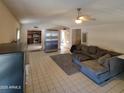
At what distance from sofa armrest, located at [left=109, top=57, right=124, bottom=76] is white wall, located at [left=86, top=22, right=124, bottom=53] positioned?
0.88m

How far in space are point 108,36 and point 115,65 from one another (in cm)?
206

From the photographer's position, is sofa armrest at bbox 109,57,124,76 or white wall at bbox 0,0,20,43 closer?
white wall at bbox 0,0,20,43

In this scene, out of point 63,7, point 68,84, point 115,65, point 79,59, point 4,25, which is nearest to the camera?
point 4,25

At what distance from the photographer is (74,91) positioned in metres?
3.01

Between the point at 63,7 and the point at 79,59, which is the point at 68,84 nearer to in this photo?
the point at 79,59

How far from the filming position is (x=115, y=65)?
3.75m

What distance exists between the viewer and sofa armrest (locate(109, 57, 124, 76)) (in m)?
3.61

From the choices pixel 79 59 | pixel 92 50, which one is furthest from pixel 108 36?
pixel 79 59

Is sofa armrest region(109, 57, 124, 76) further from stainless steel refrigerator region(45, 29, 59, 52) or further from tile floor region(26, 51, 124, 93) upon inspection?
stainless steel refrigerator region(45, 29, 59, 52)

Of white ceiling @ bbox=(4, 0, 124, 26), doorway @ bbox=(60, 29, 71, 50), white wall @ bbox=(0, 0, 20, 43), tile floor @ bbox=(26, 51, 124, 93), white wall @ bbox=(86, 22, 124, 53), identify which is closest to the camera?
white wall @ bbox=(0, 0, 20, 43)

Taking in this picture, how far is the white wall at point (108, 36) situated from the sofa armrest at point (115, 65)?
88cm

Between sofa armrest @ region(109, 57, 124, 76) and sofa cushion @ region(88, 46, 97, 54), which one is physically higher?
sofa cushion @ region(88, 46, 97, 54)

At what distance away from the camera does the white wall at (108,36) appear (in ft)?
15.3

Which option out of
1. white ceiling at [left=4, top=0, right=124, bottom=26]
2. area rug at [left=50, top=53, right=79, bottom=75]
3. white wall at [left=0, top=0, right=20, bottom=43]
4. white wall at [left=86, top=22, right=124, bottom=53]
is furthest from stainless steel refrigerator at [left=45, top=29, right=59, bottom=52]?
white wall at [left=0, top=0, right=20, bottom=43]
